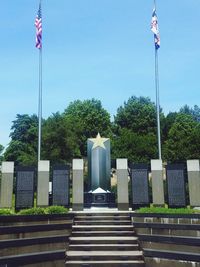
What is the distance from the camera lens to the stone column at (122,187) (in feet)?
72.9

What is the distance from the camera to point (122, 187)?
73.5 ft

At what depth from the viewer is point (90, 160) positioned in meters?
25.7

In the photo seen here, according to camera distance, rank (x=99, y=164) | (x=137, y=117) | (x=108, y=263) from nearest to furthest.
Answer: (x=108, y=263), (x=99, y=164), (x=137, y=117)

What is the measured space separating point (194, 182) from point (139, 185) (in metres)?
3.24

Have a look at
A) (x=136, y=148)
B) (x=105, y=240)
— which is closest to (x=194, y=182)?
(x=105, y=240)

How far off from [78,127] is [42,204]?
3500 cm

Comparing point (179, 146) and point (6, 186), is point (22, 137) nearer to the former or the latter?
point (179, 146)

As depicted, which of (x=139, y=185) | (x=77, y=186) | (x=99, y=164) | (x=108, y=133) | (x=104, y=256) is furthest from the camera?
(x=108, y=133)

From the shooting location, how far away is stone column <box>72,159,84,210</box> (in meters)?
21.9

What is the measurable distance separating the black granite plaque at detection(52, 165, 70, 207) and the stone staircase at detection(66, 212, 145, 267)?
2.90 m

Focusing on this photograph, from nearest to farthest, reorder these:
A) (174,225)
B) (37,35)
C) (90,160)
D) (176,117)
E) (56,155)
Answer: (174,225)
(90,160)
(37,35)
(56,155)
(176,117)

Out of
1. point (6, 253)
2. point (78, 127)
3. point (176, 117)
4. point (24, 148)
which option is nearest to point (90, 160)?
point (6, 253)

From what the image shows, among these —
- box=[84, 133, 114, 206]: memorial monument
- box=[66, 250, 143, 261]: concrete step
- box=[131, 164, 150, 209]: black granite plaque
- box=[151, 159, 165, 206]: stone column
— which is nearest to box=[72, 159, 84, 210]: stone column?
box=[84, 133, 114, 206]: memorial monument

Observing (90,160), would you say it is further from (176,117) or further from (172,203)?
(176,117)
